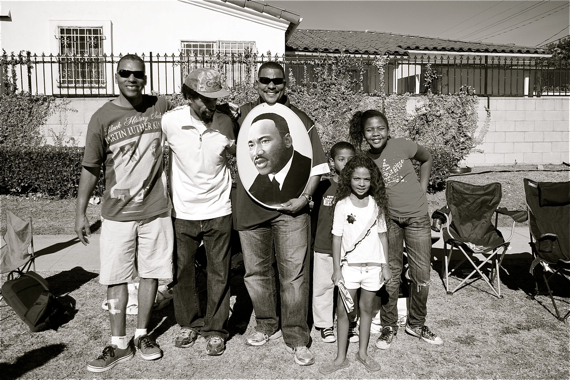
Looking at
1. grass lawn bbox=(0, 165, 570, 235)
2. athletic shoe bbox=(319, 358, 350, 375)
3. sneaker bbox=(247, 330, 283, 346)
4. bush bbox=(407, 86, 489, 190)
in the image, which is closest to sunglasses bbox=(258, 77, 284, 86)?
sneaker bbox=(247, 330, 283, 346)

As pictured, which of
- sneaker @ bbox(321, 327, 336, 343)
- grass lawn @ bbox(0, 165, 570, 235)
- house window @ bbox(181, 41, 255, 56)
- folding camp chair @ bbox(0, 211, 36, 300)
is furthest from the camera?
house window @ bbox(181, 41, 255, 56)

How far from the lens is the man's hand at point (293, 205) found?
372cm

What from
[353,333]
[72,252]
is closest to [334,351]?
[353,333]

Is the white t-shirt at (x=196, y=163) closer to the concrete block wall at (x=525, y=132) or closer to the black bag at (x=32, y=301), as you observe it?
the black bag at (x=32, y=301)

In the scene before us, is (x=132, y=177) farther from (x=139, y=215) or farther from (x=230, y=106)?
(x=230, y=106)

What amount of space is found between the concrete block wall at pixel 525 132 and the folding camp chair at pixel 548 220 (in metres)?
7.57

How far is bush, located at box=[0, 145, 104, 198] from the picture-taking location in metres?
9.54

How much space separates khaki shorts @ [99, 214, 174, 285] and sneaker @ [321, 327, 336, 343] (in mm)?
1360

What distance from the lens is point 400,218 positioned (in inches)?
157

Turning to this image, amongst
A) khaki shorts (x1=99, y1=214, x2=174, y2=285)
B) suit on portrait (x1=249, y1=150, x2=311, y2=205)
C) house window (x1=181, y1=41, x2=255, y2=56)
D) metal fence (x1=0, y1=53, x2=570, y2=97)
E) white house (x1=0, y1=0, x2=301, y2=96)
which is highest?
white house (x1=0, y1=0, x2=301, y2=96)

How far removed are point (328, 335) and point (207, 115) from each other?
6.70 feet

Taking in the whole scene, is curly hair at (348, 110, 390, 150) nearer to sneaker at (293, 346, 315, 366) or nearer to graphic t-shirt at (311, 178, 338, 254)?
graphic t-shirt at (311, 178, 338, 254)

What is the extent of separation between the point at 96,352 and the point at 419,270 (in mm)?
2653

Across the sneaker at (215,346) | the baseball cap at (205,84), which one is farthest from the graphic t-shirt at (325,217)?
the baseball cap at (205,84)
